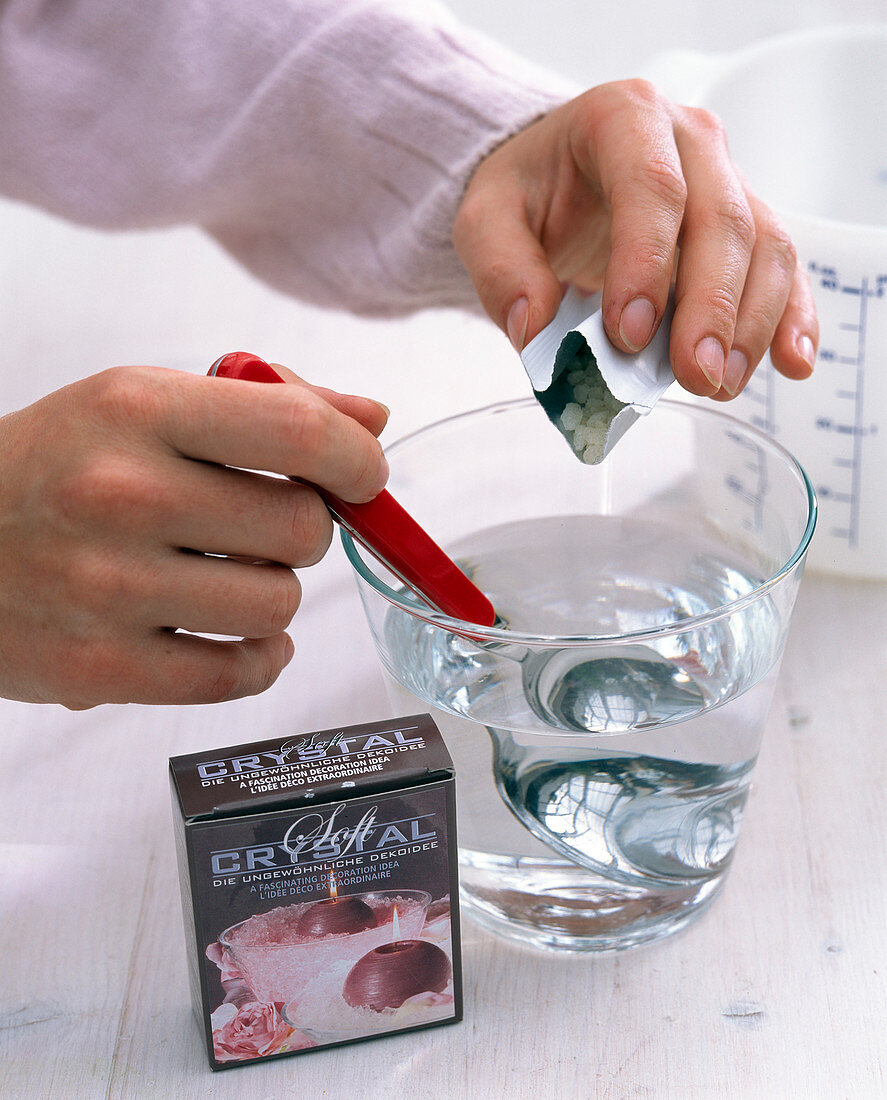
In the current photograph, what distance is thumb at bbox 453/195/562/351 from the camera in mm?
578

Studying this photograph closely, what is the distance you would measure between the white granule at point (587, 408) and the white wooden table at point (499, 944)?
8.2 inches

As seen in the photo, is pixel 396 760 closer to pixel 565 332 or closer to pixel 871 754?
pixel 565 332

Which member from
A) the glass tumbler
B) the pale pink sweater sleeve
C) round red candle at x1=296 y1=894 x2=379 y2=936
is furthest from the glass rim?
the pale pink sweater sleeve

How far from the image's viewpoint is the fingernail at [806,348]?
0.58 metres

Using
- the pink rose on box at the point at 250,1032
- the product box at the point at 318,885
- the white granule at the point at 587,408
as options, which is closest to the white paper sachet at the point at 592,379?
the white granule at the point at 587,408

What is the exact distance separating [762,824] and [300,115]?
515 millimetres

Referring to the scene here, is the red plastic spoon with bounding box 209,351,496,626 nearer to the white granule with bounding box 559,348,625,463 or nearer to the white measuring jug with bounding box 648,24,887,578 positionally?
the white granule with bounding box 559,348,625,463

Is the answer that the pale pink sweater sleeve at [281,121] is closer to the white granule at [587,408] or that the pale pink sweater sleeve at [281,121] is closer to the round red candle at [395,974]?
the white granule at [587,408]

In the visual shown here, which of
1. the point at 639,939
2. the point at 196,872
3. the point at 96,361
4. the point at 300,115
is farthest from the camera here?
the point at 96,361

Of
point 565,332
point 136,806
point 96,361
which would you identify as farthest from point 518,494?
point 96,361

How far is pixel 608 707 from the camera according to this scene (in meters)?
0.52

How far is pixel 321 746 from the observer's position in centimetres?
47

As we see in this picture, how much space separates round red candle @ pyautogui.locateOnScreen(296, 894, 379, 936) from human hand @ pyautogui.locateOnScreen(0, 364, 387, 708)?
0.30 feet

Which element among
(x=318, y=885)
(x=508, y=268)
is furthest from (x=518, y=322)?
(x=318, y=885)
